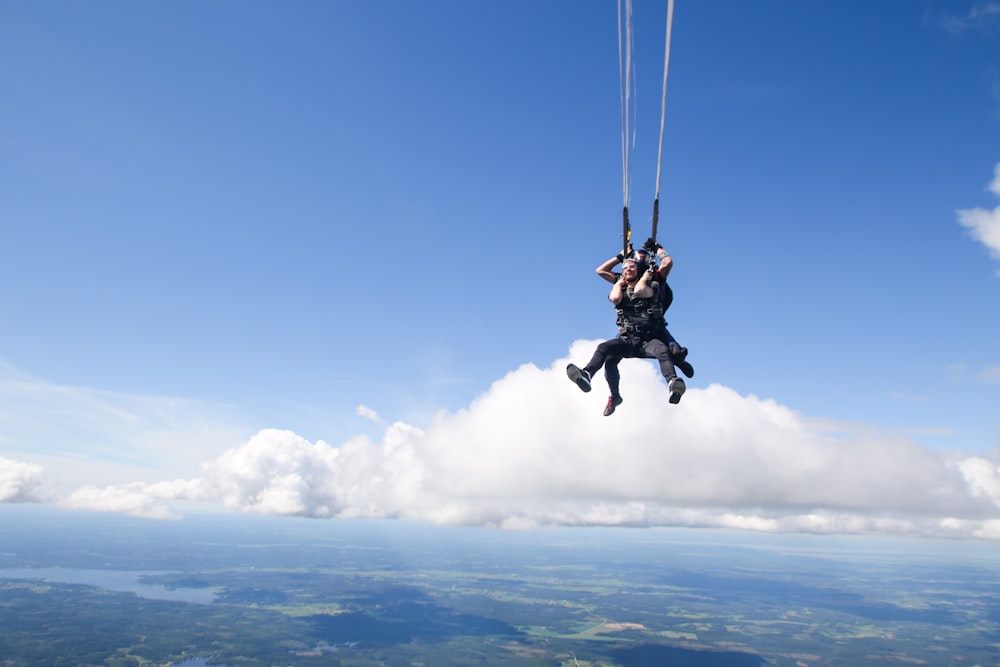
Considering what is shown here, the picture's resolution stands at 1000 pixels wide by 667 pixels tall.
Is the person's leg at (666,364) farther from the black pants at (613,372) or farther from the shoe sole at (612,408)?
the shoe sole at (612,408)

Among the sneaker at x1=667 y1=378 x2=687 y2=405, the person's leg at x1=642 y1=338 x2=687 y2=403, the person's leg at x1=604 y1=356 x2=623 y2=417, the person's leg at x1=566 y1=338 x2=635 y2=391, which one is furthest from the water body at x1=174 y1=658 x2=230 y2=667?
the sneaker at x1=667 y1=378 x2=687 y2=405

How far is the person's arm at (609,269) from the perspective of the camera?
1153 cm

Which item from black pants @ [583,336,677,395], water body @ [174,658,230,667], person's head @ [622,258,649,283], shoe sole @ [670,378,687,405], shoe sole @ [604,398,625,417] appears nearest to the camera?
shoe sole @ [670,378,687,405]

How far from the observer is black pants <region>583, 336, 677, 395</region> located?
35.4ft

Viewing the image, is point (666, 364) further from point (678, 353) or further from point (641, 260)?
point (641, 260)

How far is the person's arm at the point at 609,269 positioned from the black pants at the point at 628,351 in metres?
1.50

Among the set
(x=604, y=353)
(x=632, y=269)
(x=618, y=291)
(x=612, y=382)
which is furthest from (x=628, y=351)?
(x=632, y=269)

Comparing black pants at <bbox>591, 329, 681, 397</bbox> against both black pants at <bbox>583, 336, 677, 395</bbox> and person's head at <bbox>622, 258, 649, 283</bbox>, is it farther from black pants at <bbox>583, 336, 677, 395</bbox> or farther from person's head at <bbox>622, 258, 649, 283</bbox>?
person's head at <bbox>622, 258, 649, 283</bbox>

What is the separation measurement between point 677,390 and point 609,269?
351cm

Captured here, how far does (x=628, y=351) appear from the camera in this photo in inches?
456

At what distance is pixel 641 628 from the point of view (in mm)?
154875

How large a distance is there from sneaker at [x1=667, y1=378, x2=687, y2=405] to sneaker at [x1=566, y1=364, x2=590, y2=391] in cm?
186

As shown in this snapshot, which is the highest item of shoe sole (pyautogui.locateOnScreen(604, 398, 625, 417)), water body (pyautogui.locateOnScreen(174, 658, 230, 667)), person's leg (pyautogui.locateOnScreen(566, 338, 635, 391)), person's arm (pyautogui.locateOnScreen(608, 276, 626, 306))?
A: person's arm (pyautogui.locateOnScreen(608, 276, 626, 306))

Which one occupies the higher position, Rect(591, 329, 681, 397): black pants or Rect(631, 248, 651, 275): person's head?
Rect(631, 248, 651, 275): person's head
